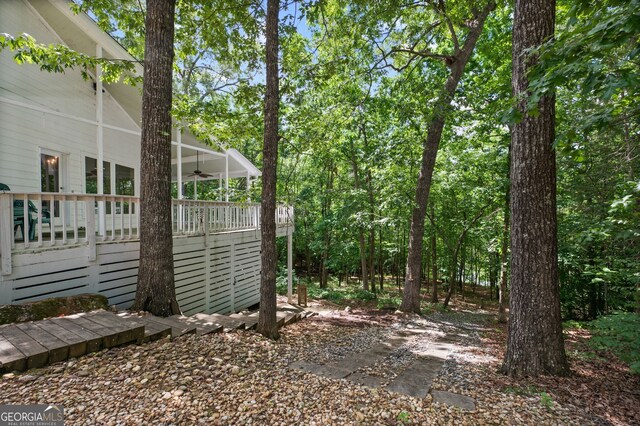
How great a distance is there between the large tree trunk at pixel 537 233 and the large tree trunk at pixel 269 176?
3620mm

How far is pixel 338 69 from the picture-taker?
7617 millimetres

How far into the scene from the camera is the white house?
456 cm

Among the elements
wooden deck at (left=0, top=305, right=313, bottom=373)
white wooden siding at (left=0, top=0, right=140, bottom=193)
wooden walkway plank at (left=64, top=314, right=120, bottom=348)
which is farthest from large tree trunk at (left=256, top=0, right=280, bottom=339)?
white wooden siding at (left=0, top=0, right=140, bottom=193)

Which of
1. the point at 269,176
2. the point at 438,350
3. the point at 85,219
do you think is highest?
the point at 269,176

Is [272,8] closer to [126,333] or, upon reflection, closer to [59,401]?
[126,333]

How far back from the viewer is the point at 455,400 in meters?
2.97

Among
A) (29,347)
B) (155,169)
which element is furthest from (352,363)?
(155,169)

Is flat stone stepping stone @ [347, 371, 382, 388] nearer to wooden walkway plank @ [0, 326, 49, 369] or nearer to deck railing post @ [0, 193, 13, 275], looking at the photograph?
wooden walkway plank @ [0, 326, 49, 369]

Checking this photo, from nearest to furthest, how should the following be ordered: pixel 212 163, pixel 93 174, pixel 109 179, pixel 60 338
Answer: pixel 60 338 < pixel 93 174 < pixel 109 179 < pixel 212 163

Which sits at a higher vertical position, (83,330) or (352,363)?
(83,330)

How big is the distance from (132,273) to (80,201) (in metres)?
2.52

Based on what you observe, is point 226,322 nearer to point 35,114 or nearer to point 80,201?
point 80,201

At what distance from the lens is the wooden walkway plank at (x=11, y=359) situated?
8.57 ft

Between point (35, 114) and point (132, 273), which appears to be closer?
point (132, 273)
